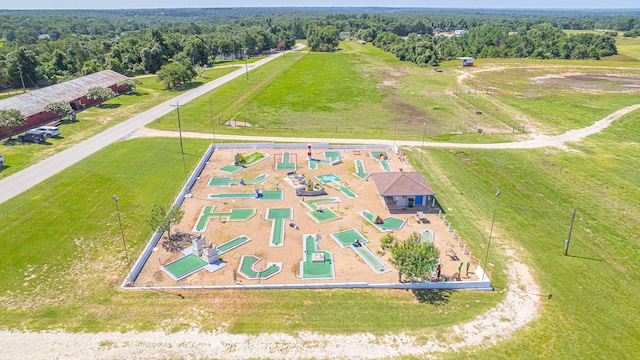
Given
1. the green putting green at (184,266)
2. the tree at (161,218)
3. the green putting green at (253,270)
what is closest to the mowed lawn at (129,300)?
the green putting green at (253,270)

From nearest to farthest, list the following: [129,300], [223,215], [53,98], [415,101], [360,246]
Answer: [129,300]
[360,246]
[223,215]
[53,98]
[415,101]

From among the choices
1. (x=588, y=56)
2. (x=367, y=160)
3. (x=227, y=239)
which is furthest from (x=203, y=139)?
(x=588, y=56)

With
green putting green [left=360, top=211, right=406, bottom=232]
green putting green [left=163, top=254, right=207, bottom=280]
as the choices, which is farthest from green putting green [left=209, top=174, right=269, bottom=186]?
green putting green [left=163, top=254, right=207, bottom=280]

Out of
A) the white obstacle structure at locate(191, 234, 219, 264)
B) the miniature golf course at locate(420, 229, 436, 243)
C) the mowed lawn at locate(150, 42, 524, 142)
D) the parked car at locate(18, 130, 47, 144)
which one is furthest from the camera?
the mowed lawn at locate(150, 42, 524, 142)

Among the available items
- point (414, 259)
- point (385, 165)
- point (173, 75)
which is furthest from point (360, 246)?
point (173, 75)

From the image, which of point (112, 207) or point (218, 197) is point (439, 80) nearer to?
point (218, 197)

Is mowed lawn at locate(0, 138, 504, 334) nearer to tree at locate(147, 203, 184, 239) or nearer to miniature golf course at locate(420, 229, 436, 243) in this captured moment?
tree at locate(147, 203, 184, 239)

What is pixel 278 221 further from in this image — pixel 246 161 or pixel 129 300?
pixel 246 161
